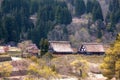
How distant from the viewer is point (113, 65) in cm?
3425

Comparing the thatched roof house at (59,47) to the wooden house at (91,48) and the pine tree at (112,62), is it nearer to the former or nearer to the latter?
the wooden house at (91,48)

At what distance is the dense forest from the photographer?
59.2m

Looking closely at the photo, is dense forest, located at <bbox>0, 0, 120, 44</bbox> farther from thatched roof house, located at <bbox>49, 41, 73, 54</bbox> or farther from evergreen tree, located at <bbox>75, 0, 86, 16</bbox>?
thatched roof house, located at <bbox>49, 41, 73, 54</bbox>

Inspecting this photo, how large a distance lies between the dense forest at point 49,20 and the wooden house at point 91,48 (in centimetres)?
487

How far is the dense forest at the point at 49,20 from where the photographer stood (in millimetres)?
59188

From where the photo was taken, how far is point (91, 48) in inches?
2036

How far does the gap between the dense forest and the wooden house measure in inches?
192

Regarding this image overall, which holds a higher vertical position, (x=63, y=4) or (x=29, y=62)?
(x=63, y=4)

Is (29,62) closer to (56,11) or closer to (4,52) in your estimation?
(4,52)

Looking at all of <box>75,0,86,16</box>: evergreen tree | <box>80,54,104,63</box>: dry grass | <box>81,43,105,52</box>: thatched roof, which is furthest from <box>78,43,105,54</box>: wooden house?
<box>75,0,86,16</box>: evergreen tree

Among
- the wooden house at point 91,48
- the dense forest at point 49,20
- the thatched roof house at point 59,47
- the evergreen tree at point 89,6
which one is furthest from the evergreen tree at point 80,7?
the thatched roof house at point 59,47

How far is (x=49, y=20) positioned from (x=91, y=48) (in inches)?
502

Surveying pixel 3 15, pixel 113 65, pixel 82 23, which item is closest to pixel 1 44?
pixel 3 15

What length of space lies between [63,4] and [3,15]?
33.2 feet
